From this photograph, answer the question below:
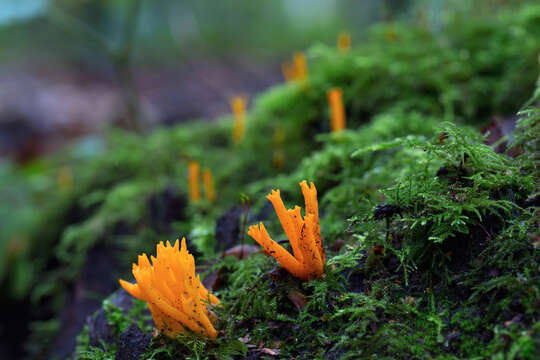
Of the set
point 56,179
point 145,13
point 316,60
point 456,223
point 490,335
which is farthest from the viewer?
point 145,13

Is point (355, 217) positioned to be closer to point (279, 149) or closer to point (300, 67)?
point (279, 149)

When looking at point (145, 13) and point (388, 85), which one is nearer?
point (388, 85)

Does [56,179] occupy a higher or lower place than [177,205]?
higher

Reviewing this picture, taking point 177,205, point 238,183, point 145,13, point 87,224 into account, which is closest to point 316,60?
point 238,183

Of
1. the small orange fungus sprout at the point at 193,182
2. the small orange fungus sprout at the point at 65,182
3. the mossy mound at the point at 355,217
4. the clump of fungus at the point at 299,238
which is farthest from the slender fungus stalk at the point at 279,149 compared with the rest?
the small orange fungus sprout at the point at 65,182

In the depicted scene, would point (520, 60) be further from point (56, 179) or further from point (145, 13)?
point (145, 13)

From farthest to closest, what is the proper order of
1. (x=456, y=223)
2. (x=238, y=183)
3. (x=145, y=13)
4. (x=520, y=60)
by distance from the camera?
1. (x=145, y=13)
2. (x=238, y=183)
3. (x=520, y=60)
4. (x=456, y=223)

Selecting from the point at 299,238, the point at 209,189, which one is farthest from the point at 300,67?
the point at 299,238
